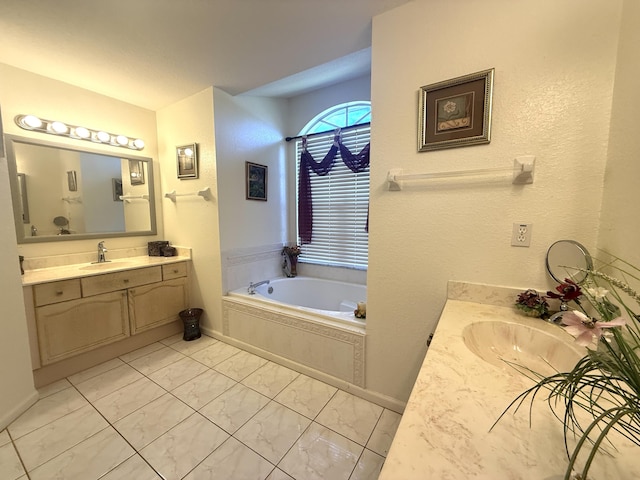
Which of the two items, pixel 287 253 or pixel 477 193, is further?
pixel 287 253

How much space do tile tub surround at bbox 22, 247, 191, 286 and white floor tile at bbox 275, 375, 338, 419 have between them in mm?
1650

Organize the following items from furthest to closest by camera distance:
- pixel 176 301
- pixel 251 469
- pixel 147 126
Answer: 1. pixel 147 126
2. pixel 176 301
3. pixel 251 469

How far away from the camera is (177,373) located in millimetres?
2033

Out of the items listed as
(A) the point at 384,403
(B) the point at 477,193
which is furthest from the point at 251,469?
(B) the point at 477,193

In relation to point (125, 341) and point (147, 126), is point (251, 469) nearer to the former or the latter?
point (125, 341)

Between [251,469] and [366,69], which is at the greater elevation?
[366,69]

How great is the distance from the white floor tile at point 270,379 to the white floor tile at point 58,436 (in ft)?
2.86

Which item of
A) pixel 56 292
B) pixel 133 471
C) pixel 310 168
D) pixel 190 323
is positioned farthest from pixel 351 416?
pixel 310 168

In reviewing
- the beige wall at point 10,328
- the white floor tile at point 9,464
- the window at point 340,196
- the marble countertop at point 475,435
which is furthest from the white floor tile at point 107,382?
the marble countertop at point 475,435

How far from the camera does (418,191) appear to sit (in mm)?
1487

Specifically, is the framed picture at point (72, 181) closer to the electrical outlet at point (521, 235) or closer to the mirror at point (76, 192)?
the mirror at point (76, 192)

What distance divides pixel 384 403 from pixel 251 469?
2.86 feet

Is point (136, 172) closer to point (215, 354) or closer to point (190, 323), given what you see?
point (190, 323)

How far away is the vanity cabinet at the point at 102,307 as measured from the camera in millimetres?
1815
